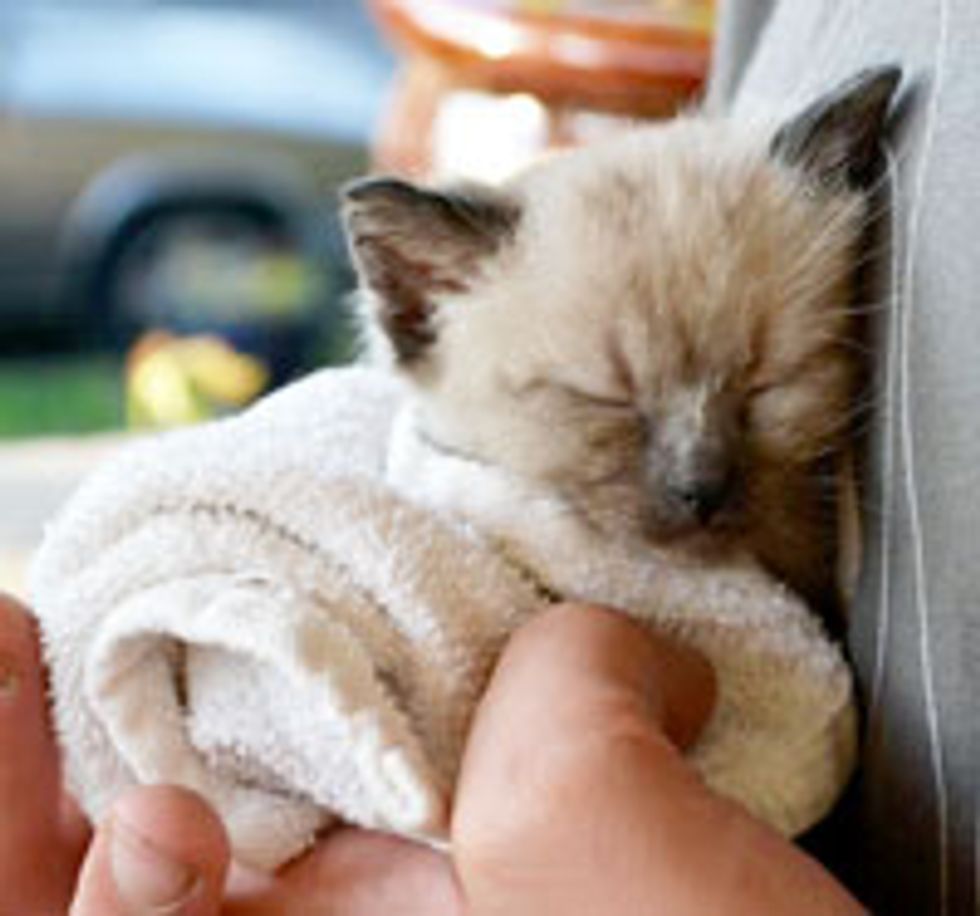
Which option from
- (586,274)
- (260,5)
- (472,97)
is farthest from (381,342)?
(260,5)

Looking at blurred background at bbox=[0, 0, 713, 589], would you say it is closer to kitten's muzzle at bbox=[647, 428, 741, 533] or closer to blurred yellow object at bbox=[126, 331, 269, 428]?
blurred yellow object at bbox=[126, 331, 269, 428]

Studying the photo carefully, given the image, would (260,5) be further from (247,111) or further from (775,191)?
(775,191)

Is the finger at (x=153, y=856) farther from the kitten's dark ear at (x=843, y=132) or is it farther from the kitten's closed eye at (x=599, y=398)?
the kitten's dark ear at (x=843, y=132)

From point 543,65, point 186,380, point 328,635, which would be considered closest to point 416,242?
point 328,635

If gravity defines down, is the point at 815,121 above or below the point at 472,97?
above

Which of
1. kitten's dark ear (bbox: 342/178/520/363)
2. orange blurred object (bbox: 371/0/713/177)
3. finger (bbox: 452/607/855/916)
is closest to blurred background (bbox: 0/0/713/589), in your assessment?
orange blurred object (bbox: 371/0/713/177)

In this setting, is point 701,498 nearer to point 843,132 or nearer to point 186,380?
point 843,132
